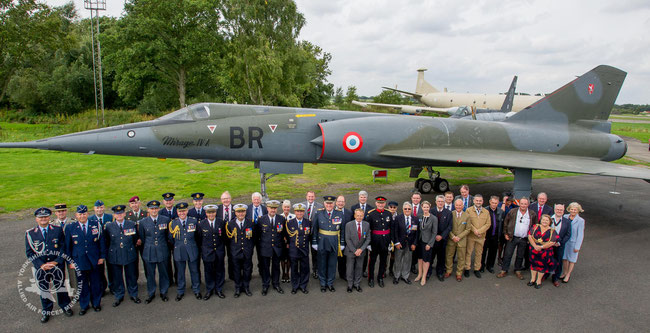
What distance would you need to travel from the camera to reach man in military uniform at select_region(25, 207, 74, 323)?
15.1ft

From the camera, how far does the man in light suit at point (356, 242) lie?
5.53 metres

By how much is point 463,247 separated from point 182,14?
35576 millimetres

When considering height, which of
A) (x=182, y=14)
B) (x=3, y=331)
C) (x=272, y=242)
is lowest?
(x=3, y=331)

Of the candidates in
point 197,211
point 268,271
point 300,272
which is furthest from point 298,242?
point 197,211

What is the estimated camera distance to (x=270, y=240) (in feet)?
17.7

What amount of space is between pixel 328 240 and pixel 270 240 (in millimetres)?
911

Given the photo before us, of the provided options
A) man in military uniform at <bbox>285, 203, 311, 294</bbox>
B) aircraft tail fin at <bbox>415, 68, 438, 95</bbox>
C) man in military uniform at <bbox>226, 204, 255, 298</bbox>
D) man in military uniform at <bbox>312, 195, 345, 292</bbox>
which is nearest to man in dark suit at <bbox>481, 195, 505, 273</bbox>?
man in military uniform at <bbox>312, 195, 345, 292</bbox>

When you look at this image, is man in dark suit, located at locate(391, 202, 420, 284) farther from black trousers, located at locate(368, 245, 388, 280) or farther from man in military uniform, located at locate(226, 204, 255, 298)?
man in military uniform, located at locate(226, 204, 255, 298)

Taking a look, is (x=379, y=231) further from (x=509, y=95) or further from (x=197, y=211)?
(x=509, y=95)

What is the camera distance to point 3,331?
4.45 metres

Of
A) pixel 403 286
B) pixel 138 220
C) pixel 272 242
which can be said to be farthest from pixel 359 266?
pixel 138 220

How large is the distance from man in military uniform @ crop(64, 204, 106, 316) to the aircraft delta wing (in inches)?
137

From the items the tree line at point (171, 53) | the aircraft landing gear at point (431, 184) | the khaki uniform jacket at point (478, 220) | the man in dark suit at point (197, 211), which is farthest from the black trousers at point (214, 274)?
the tree line at point (171, 53)

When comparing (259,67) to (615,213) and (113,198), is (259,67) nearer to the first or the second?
(113,198)
